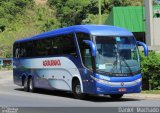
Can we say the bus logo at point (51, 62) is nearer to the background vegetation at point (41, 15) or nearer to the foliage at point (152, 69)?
the foliage at point (152, 69)

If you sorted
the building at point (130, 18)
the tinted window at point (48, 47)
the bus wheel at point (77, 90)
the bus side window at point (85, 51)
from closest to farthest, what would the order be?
1. the bus side window at point (85, 51)
2. the bus wheel at point (77, 90)
3. the tinted window at point (48, 47)
4. the building at point (130, 18)

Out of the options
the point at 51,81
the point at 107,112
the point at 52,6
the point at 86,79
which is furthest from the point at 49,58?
the point at 52,6

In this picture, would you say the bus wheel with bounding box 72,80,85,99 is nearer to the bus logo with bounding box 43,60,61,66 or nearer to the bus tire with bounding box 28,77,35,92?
the bus logo with bounding box 43,60,61,66

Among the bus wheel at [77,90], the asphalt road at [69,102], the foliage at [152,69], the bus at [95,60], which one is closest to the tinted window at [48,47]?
the bus at [95,60]

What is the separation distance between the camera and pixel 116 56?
21812 mm

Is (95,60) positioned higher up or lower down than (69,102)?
higher up

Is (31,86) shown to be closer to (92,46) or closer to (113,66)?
(113,66)

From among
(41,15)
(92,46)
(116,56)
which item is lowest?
(116,56)

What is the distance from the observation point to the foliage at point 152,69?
26.7 metres

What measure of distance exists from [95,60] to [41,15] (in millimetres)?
116177

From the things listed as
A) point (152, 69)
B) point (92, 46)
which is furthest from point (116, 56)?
point (152, 69)

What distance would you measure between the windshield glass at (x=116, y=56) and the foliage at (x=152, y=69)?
14.8 feet

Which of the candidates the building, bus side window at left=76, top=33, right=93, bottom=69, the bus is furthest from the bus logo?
the building

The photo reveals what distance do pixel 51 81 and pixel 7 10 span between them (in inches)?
4125
